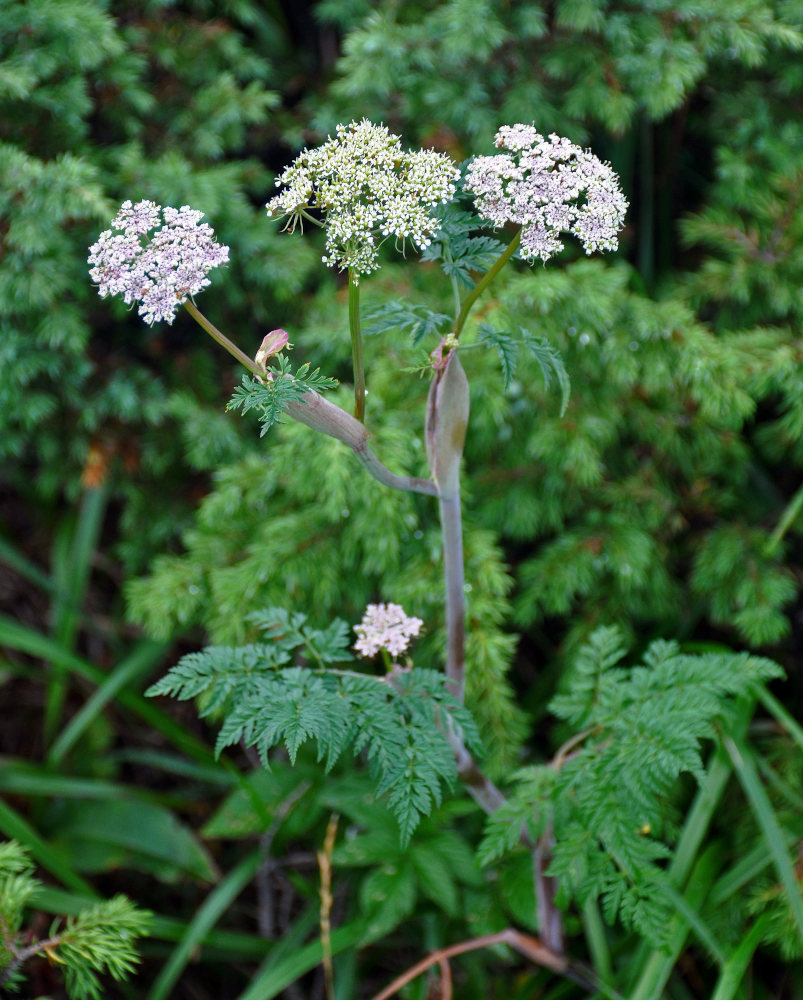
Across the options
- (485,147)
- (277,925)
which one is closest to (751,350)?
(485,147)

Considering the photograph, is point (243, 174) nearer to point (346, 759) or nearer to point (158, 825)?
point (346, 759)

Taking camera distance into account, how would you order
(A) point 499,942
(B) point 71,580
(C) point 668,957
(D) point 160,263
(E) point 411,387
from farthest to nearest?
(B) point 71,580 → (E) point 411,387 → (A) point 499,942 → (C) point 668,957 → (D) point 160,263

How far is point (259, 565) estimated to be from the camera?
136 cm

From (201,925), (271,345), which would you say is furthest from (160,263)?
(201,925)

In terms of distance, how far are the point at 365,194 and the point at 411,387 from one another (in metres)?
0.77

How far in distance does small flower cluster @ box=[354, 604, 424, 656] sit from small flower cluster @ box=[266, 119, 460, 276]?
1.36ft

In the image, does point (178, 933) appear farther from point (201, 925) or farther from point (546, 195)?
point (546, 195)

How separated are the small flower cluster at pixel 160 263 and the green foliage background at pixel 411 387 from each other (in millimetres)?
632

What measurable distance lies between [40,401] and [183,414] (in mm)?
264

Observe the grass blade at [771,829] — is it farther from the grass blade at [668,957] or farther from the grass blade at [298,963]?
the grass blade at [298,963]

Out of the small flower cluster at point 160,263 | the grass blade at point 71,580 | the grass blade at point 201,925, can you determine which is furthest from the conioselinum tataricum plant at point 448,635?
the grass blade at point 71,580

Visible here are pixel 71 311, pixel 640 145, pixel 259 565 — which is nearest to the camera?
pixel 259 565

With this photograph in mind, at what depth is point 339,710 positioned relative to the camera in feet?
2.82

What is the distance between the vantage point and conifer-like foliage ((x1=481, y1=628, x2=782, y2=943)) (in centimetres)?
97
